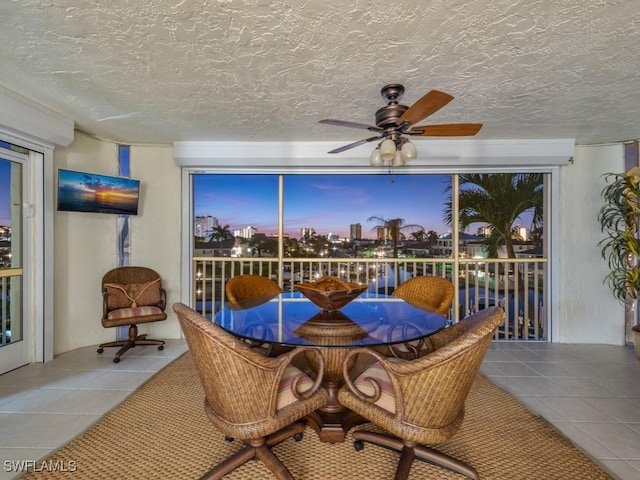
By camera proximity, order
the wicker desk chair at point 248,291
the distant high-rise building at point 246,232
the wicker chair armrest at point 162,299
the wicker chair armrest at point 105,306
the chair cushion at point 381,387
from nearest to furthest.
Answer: the chair cushion at point 381,387 < the wicker desk chair at point 248,291 < the wicker chair armrest at point 105,306 < the wicker chair armrest at point 162,299 < the distant high-rise building at point 246,232

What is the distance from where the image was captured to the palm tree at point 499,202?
385 centimetres

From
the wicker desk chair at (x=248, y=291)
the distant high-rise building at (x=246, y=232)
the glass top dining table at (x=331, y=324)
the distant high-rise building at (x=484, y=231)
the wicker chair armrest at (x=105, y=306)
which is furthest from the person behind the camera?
the distant high-rise building at (x=246, y=232)

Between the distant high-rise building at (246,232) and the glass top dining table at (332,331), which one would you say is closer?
the glass top dining table at (332,331)

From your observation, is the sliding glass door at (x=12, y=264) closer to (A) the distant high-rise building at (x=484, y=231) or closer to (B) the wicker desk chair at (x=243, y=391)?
(B) the wicker desk chair at (x=243, y=391)

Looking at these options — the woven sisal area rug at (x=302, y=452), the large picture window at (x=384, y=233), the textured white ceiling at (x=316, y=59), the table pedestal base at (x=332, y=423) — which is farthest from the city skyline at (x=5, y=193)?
the table pedestal base at (x=332, y=423)

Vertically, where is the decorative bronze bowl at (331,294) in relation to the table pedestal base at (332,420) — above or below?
above

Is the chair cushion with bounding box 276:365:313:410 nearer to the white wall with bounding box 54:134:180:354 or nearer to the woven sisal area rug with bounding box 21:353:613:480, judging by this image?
the woven sisal area rug with bounding box 21:353:613:480

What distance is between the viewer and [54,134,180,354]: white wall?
3.23 meters

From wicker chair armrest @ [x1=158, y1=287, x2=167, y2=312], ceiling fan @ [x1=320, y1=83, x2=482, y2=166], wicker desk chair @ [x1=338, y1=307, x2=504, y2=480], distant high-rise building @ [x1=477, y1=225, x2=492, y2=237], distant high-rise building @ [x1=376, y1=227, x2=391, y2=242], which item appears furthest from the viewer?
distant high-rise building @ [x1=376, y1=227, x2=391, y2=242]

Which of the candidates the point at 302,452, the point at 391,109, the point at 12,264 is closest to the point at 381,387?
the point at 302,452

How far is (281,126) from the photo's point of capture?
3.08 m

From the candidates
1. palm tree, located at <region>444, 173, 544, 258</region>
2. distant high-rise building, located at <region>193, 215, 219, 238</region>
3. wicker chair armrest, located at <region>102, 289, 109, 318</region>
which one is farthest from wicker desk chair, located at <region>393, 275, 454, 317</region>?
wicker chair armrest, located at <region>102, 289, 109, 318</region>

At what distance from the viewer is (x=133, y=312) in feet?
10.3

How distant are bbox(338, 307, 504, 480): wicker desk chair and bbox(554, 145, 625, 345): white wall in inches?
121
